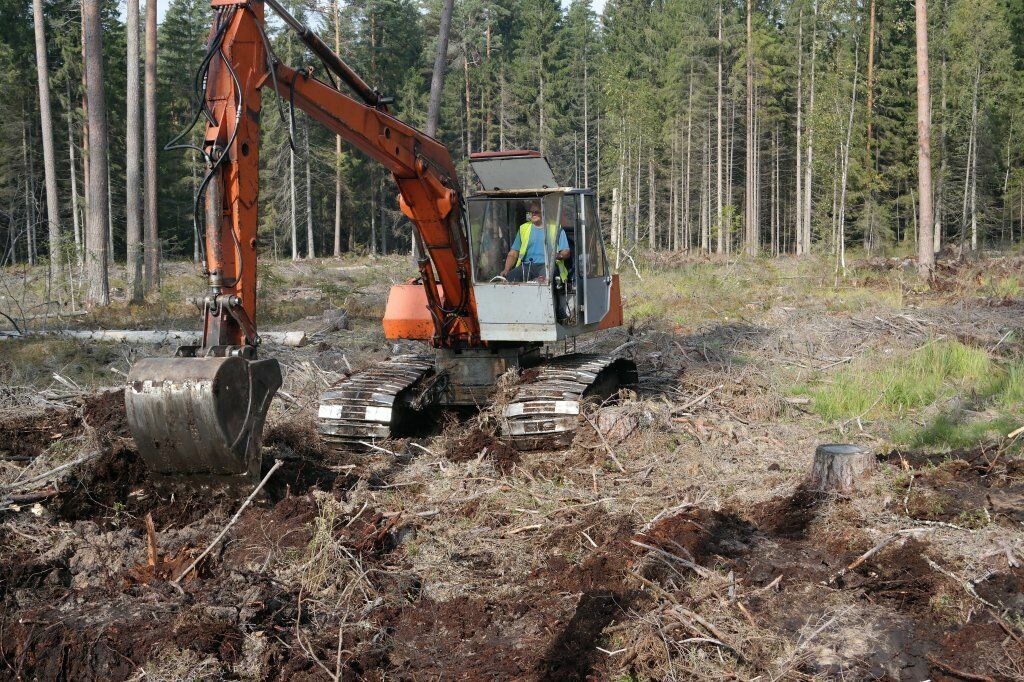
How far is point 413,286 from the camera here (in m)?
9.31

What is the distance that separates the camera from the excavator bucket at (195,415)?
5309mm

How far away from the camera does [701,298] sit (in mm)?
19062

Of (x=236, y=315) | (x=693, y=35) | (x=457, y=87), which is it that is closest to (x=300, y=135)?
(x=457, y=87)

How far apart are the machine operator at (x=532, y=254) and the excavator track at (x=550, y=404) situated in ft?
3.30

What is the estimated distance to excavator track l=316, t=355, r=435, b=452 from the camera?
859 cm

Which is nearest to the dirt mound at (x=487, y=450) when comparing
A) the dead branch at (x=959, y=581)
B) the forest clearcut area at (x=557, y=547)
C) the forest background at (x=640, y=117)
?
the forest clearcut area at (x=557, y=547)

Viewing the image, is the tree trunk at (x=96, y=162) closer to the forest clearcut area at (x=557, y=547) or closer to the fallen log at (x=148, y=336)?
the fallen log at (x=148, y=336)

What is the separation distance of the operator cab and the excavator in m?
0.01

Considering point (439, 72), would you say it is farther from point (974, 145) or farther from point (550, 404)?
point (974, 145)

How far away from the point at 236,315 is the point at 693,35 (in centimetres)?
4764

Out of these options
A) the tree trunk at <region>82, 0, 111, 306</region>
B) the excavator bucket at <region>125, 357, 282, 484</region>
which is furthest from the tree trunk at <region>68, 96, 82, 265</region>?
the excavator bucket at <region>125, 357, 282, 484</region>

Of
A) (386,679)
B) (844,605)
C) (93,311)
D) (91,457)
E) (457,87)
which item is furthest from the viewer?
(457,87)

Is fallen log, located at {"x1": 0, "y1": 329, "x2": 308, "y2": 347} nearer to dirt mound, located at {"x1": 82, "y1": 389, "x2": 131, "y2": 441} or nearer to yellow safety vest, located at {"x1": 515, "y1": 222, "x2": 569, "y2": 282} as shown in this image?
dirt mound, located at {"x1": 82, "y1": 389, "x2": 131, "y2": 441}

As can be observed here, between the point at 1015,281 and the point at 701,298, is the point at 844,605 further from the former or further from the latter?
the point at 1015,281
